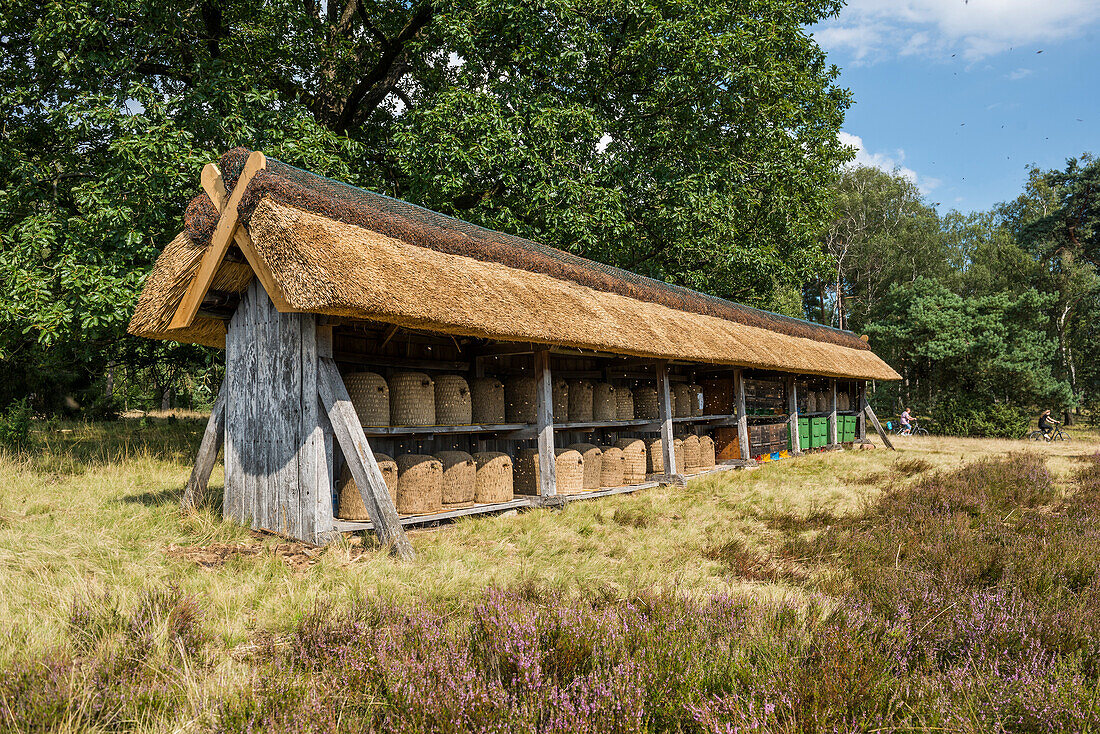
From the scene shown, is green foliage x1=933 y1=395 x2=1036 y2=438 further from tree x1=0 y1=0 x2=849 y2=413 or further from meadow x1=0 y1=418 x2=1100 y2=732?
meadow x1=0 y1=418 x2=1100 y2=732

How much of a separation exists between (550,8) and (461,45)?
6.97 ft

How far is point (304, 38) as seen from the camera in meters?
13.0

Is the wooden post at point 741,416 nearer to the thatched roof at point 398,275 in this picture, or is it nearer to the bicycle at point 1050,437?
the thatched roof at point 398,275

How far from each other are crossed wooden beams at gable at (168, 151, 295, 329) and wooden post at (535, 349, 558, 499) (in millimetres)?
3479

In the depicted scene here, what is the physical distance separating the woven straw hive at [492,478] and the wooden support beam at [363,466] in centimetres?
206

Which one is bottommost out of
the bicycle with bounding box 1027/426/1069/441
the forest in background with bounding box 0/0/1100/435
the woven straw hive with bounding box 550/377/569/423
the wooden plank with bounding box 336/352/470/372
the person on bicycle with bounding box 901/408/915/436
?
the bicycle with bounding box 1027/426/1069/441

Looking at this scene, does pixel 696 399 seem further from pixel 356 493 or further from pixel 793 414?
pixel 356 493

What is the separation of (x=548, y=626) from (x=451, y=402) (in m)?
4.48

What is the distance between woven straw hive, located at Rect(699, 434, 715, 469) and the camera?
1223cm

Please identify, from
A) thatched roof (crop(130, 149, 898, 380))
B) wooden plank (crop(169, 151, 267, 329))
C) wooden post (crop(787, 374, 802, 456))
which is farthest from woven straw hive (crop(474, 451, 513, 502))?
wooden post (crop(787, 374, 802, 456))

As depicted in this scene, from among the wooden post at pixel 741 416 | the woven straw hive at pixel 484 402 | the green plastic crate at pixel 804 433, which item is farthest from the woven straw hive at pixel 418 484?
the green plastic crate at pixel 804 433

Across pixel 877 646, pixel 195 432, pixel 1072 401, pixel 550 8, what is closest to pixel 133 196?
pixel 195 432

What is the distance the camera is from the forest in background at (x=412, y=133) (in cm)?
953

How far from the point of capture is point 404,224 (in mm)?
6965
